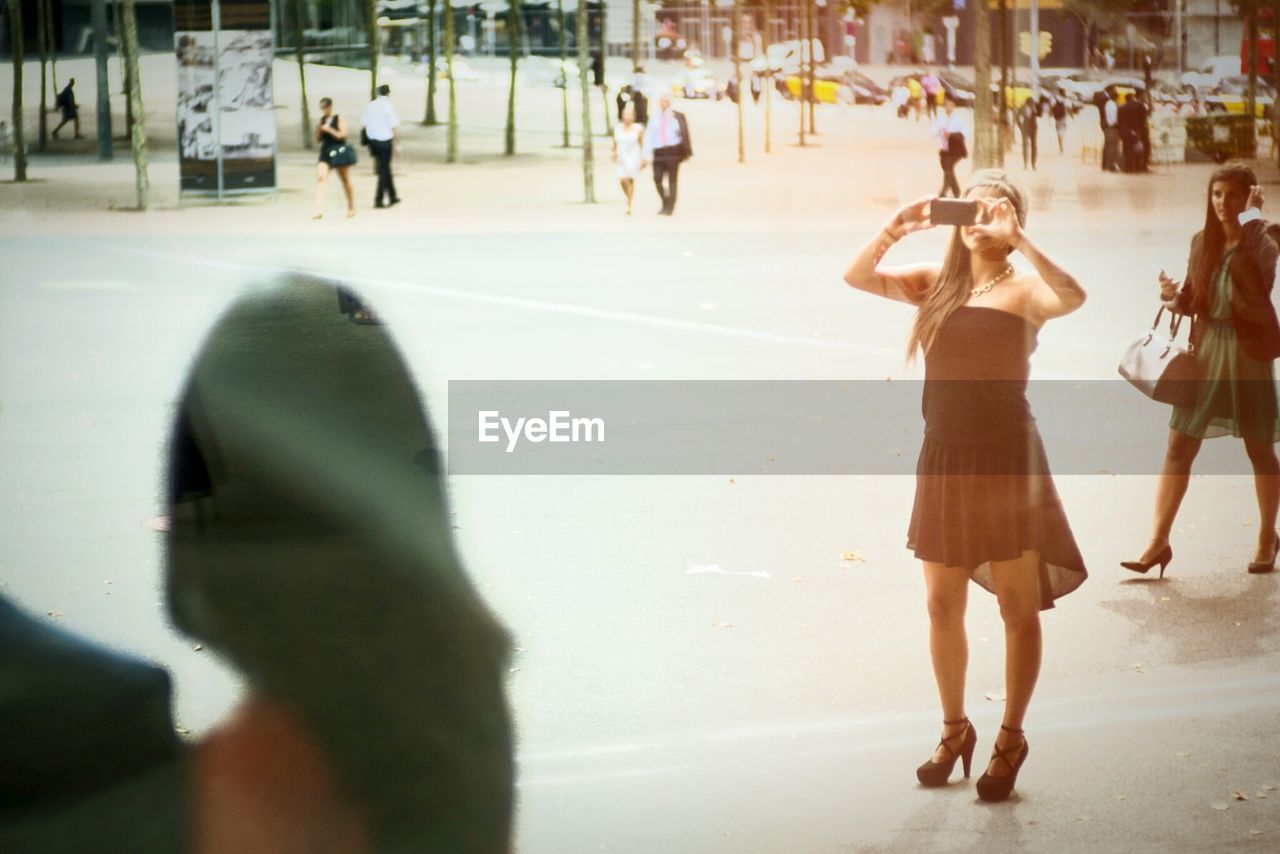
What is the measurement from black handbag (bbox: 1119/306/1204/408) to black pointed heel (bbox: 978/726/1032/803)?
232cm

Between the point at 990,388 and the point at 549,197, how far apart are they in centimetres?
2271

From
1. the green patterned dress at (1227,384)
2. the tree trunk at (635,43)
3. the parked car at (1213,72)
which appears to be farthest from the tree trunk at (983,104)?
the green patterned dress at (1227,384)

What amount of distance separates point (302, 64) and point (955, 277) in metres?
29.7

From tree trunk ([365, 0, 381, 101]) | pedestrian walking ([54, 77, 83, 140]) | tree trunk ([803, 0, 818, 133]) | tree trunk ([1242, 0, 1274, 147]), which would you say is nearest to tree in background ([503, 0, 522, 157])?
tree trunk ([365, 0, 381, 101])

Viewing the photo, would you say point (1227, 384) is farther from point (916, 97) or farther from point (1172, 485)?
point (916, 97)

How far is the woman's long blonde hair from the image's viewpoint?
4.46 meters

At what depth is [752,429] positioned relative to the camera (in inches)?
373

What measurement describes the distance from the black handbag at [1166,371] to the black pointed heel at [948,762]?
2.26m

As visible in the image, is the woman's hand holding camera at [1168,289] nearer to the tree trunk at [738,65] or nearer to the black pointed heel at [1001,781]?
the black pointed heel at [1001,781]

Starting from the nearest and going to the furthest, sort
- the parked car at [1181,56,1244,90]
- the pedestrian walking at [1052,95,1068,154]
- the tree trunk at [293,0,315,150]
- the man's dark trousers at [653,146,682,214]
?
the man's dark trousers at [653,146,682,214], the parked car at [1181,56,1244,90], the tree trunk at [293,0,315,150], the pedestrian walking at [1052,95,1068,154]

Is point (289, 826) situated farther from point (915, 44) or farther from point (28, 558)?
point (915, 44)

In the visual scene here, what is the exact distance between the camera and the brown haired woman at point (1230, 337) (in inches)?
246

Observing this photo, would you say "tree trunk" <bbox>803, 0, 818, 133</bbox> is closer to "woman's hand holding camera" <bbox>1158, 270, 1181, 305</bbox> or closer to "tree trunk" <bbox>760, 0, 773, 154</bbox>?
"tree trunk" <bbox>760, 0, 773, 154</bbox>

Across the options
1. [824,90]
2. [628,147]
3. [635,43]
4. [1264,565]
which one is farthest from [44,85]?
[824,90]
